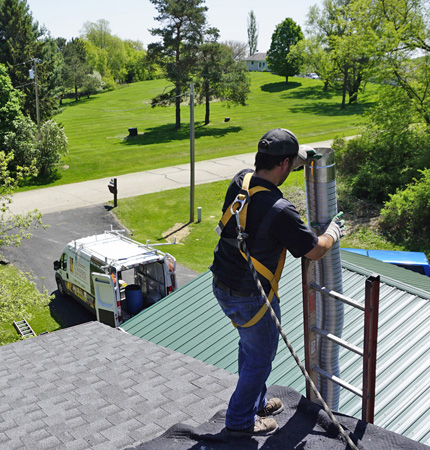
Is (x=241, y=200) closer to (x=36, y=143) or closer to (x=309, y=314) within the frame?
(x=309, y=314)

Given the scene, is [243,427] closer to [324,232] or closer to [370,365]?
[370,365]

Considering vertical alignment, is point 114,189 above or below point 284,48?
below

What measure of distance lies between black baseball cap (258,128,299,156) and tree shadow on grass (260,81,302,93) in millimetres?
76073

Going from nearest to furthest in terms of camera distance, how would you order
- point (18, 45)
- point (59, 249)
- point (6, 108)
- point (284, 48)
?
point (59, 249) → point (6, 108) → point (18, 45) → point (284, 48)

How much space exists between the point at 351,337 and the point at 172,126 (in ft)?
157

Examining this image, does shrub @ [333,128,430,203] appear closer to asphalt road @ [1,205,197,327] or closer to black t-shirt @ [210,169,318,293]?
asphalt road @ [1,205,197,327]

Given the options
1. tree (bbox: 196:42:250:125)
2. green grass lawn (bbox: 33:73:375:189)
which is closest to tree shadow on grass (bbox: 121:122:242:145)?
green grass lawn (bbox: 33:73:375:189)

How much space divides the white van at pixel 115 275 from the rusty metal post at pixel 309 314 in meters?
9.84

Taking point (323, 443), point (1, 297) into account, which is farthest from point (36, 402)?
point (1, 297)

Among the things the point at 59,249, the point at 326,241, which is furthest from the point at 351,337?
the point at 59,249

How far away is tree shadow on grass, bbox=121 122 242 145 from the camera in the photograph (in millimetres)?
46375

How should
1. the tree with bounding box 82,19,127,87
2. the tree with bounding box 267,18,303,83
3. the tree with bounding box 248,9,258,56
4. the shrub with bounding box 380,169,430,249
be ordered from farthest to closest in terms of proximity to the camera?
the tree with bounding box 248,9,258,56 → the tree with bounding box 82,19,127,87 → the tree with bounding box 267,18,303,83 → the shrub with bounding box 380,169,430,249

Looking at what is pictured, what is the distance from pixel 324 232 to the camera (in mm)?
3756

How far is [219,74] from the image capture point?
45000 mm
